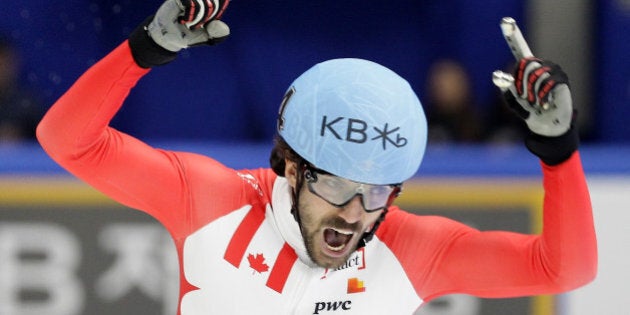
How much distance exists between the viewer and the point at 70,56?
7148 mm

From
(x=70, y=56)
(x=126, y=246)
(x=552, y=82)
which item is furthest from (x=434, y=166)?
(x=70, y=56)

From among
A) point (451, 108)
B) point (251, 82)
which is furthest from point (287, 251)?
point (251, 82)

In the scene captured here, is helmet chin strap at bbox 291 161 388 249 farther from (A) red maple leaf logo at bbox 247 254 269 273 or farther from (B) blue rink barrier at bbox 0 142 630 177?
(B) blue rink barrier at bbox 0 142 630 177

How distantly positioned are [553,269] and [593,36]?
157 inches

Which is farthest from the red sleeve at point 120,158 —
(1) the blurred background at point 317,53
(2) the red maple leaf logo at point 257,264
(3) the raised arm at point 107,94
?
(1) the blurred background at point 317,53

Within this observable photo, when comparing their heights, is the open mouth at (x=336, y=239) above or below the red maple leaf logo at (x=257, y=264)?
above

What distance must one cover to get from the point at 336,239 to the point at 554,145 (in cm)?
72

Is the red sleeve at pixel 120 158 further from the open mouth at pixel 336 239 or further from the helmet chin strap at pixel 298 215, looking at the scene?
the open mouth at pixel 336 239

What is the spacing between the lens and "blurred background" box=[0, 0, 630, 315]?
5441mm

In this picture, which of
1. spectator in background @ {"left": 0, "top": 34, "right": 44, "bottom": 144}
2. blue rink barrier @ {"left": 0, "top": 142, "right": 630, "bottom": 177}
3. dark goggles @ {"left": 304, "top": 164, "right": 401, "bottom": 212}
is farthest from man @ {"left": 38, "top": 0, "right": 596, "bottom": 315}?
spectator in background @ {"left": 0, "top": 34, "right": 44, "bottom": 144}

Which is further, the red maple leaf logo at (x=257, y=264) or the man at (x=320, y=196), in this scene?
the red maple leaf logo at (x=257, y=264)

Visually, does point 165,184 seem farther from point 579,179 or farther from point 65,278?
point 65,278

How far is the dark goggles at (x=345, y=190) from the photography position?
10.5 feet

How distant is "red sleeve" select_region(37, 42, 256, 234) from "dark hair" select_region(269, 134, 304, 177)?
19 cm
